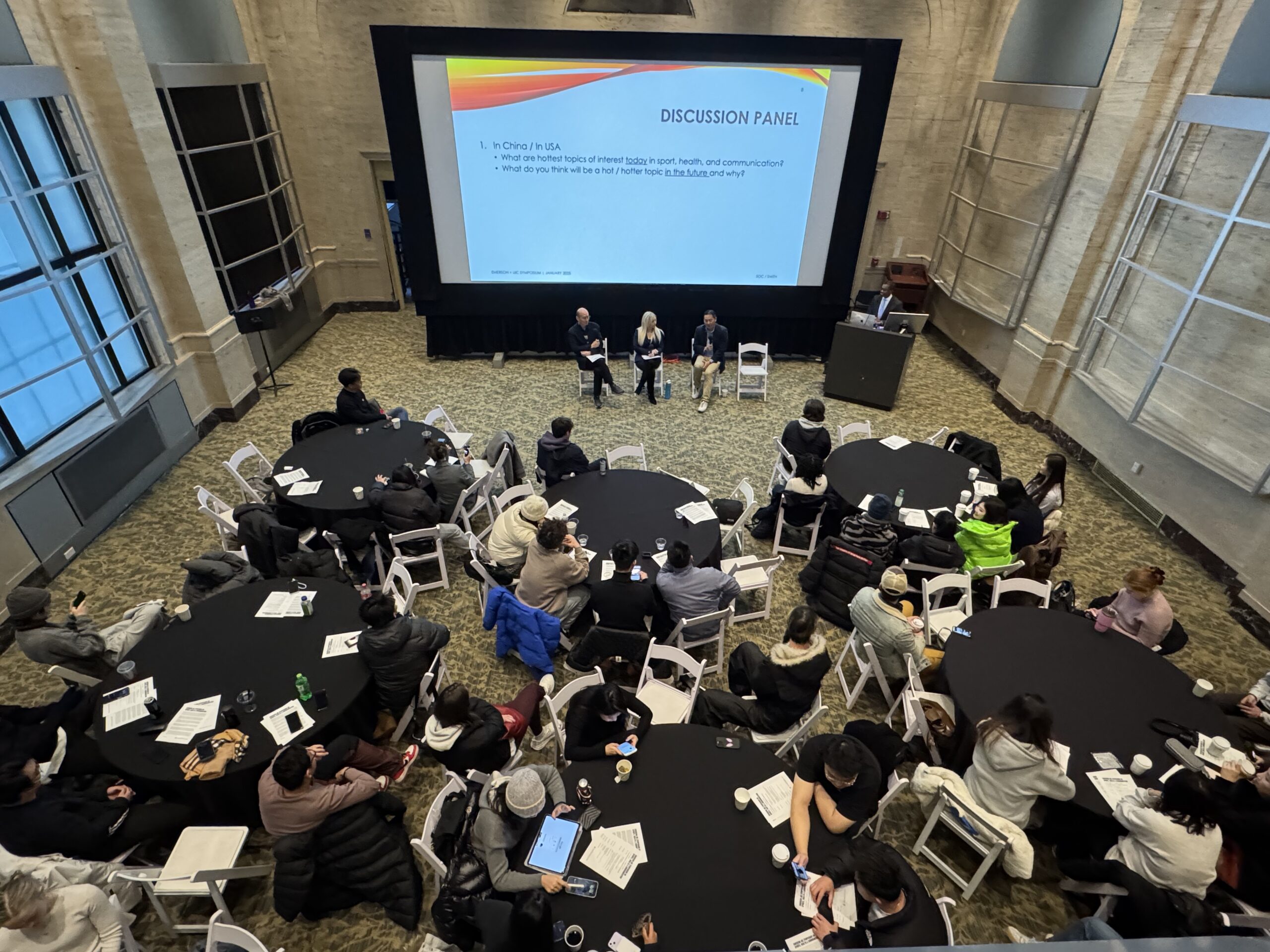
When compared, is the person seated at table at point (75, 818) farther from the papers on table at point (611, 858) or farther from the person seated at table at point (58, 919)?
the papers on table at point (611, 858)

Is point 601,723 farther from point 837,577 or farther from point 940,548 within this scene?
point 940,548

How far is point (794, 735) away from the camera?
4.02 m

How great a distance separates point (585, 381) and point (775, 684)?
6.61 meters

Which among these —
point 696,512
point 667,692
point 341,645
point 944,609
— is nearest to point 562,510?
point 696,512

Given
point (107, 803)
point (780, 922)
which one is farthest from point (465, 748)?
point (107, 803)

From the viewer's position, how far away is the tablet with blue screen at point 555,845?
10.1ft

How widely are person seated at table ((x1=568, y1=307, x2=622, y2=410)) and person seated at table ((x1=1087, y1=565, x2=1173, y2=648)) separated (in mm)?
6298

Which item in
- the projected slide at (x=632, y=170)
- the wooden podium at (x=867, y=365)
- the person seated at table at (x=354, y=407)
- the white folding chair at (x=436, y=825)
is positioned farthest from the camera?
the wooden podium at (x=867, y=365)

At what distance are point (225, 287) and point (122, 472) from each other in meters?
3.08

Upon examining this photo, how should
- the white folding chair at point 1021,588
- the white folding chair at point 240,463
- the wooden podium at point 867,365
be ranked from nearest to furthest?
the white folding chair at point 1021,588
the white folding chair at point 240,463
the wooden podium at point 867,365

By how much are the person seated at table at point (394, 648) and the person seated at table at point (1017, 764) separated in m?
3.32

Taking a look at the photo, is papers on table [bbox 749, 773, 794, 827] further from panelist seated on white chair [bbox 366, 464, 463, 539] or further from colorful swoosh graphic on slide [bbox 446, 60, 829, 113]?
colorful swoosh graphic on slide [bbox 446, 60, 829, 113]

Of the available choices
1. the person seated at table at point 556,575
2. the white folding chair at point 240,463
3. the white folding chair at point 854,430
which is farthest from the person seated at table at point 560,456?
the white folding chair at point 854,430

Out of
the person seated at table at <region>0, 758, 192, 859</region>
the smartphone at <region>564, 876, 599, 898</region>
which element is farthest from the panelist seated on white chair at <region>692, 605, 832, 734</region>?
the person seated at table at <region>0, 758, 192, 859</region>
